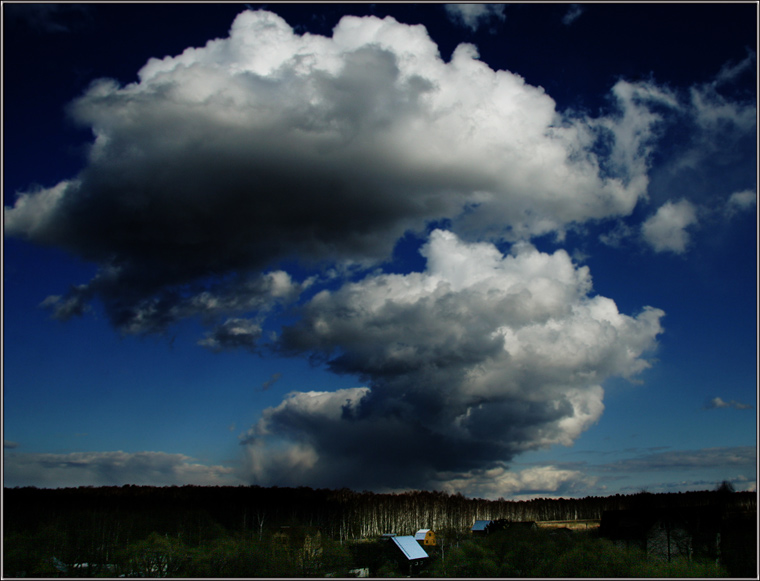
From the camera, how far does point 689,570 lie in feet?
172

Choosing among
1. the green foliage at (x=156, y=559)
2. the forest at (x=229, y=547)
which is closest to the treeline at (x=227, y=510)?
the forest at (x=229, y=547)

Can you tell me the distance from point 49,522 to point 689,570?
3320 inches

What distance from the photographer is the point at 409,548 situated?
82.6 m

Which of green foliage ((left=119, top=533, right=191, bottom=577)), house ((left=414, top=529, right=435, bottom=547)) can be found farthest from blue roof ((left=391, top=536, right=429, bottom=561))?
house ((left=414, top=529, right=435, bottom=547))

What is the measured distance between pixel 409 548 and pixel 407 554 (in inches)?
93.0

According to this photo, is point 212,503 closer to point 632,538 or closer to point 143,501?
point 143,501

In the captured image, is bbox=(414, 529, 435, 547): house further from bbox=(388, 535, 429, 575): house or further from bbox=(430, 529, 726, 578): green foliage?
bbox=(430, 529, 726, 578): green foliage

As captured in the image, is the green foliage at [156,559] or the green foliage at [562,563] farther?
the green foliage at [156,559]

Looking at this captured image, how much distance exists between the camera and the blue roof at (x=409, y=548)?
8062 cm

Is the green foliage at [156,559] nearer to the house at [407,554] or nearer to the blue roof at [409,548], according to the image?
the house at [407,554]

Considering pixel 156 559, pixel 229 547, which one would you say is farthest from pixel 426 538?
pixel 156 559

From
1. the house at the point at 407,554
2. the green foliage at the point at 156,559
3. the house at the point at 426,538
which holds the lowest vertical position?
the house at the point at 426,538

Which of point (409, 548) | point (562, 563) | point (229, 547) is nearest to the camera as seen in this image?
point (562, 563)

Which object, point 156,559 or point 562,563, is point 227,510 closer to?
point 156,559
